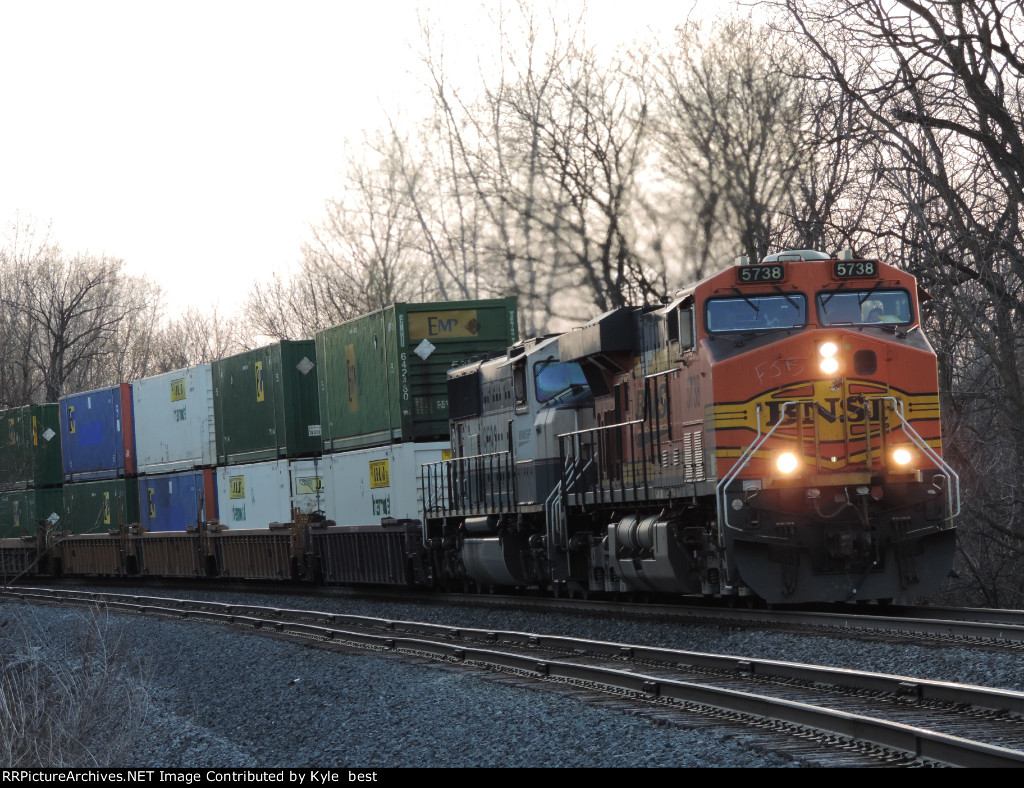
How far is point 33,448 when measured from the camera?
3300 centimetres

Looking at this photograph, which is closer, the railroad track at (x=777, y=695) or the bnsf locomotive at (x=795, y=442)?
the railroad track at (x=777, y=695)

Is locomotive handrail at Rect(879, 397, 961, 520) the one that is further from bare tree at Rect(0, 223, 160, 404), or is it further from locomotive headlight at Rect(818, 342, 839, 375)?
bare tree at Rect(0, 223, 160, 404)

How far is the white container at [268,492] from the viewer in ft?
77.8

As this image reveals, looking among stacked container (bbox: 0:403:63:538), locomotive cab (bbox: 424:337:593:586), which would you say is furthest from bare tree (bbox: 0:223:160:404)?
locomotive cab (bbox: 424:337:593:586)

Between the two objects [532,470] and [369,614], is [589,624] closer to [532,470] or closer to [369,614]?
[532,470]

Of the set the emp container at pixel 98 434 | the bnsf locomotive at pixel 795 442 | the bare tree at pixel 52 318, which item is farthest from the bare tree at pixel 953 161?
the bare tree at pixel 52 318

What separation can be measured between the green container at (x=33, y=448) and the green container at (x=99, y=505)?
700 millimetres

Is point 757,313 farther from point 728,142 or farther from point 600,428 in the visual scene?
point 728,142

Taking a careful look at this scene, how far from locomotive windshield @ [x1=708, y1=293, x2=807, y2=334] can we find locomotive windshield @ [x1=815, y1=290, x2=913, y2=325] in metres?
0.22

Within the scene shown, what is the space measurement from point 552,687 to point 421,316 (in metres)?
11.2

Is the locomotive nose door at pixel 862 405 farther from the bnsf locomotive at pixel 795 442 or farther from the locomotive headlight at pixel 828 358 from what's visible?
the locomotive headlight at pixel 828 358

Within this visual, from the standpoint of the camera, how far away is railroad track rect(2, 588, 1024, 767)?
22.2 ft

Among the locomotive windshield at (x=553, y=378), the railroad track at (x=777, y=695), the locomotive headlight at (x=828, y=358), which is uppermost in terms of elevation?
the locomotive windshield at (x=553, y=378)

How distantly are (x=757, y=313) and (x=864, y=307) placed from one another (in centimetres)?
108
